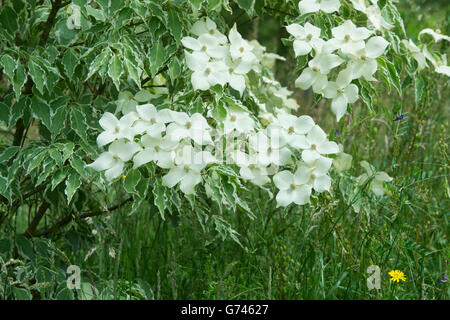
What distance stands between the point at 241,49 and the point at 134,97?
0.39 m

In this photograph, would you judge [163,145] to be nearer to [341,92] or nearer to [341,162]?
[341,92]

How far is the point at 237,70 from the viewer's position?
66.5 inches

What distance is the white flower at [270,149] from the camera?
5.33 feet

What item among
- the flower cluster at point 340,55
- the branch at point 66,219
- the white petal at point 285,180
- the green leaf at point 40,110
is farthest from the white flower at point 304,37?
the branch at point 66,219

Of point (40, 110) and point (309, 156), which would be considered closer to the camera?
point (309, 156)

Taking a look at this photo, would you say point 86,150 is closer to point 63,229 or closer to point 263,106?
point 63,229

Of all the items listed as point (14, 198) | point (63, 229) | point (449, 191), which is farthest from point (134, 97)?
point (449, 191)

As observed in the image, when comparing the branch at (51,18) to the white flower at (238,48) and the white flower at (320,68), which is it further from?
the white flower at (320,68)

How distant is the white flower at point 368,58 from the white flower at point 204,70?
1.18 ft

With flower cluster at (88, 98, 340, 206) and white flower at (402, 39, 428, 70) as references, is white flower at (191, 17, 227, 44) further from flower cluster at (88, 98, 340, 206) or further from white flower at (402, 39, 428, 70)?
white flower at (402, 39, 428, 70)

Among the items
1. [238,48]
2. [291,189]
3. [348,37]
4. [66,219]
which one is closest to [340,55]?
[348,37]

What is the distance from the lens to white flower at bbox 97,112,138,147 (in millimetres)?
1564

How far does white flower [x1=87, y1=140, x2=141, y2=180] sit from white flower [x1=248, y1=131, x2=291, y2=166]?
32 cm

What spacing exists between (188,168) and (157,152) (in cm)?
9
